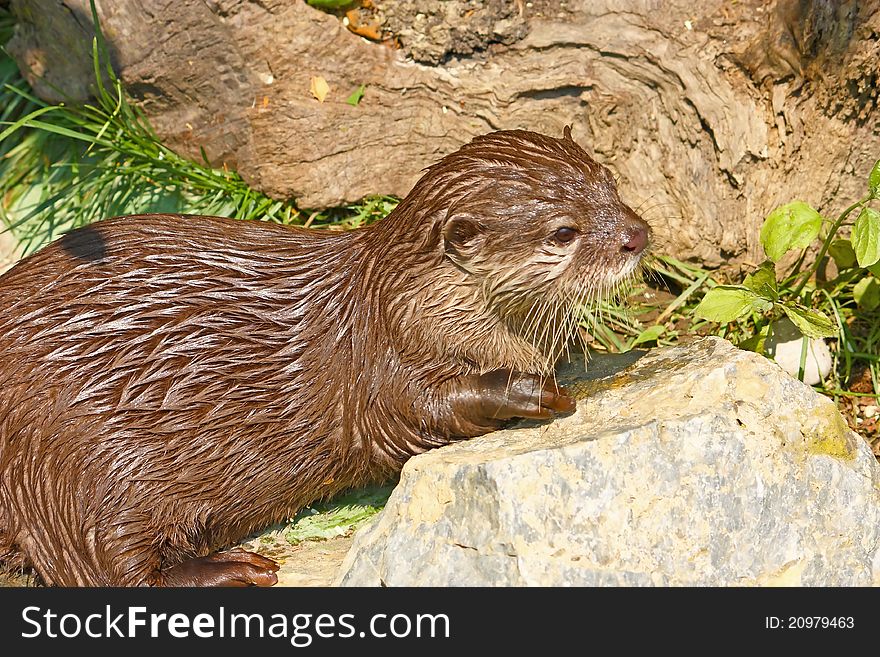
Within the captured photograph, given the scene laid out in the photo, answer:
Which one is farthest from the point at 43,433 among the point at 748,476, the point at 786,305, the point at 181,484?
the point at 786,305

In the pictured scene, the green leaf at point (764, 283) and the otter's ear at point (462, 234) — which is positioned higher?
the green leaf at point (764, 283)

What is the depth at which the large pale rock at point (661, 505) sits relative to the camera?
229 cm

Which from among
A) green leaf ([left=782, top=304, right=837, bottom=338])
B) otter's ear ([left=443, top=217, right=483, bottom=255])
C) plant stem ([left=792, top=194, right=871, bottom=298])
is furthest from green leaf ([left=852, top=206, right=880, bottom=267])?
otter's ear ([left=443, top=217, right=483, bottom=255])

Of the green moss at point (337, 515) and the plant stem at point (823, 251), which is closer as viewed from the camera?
the green moss at point (337, 515)

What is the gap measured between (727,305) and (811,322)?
243mm

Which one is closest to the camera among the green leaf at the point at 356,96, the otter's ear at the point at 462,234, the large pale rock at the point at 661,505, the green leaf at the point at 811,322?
the large pale rock at the point at 661,505

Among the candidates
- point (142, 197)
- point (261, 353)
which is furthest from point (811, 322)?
point (142, 197)

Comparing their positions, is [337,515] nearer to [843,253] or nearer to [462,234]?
[462,234]

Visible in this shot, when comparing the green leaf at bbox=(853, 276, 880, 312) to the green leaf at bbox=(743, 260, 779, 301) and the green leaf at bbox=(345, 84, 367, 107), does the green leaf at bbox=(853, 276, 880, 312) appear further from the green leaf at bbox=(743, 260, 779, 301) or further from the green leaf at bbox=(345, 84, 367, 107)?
the green leaf at bbox=(345, 84, 367, 107)

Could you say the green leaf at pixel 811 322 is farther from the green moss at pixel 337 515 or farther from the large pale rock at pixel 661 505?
the green moss at pixel 337 515

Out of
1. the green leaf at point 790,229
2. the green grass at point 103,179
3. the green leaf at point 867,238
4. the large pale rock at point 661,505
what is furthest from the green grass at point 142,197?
the large pale rock at point 661,505

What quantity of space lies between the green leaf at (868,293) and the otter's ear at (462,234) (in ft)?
4.62
